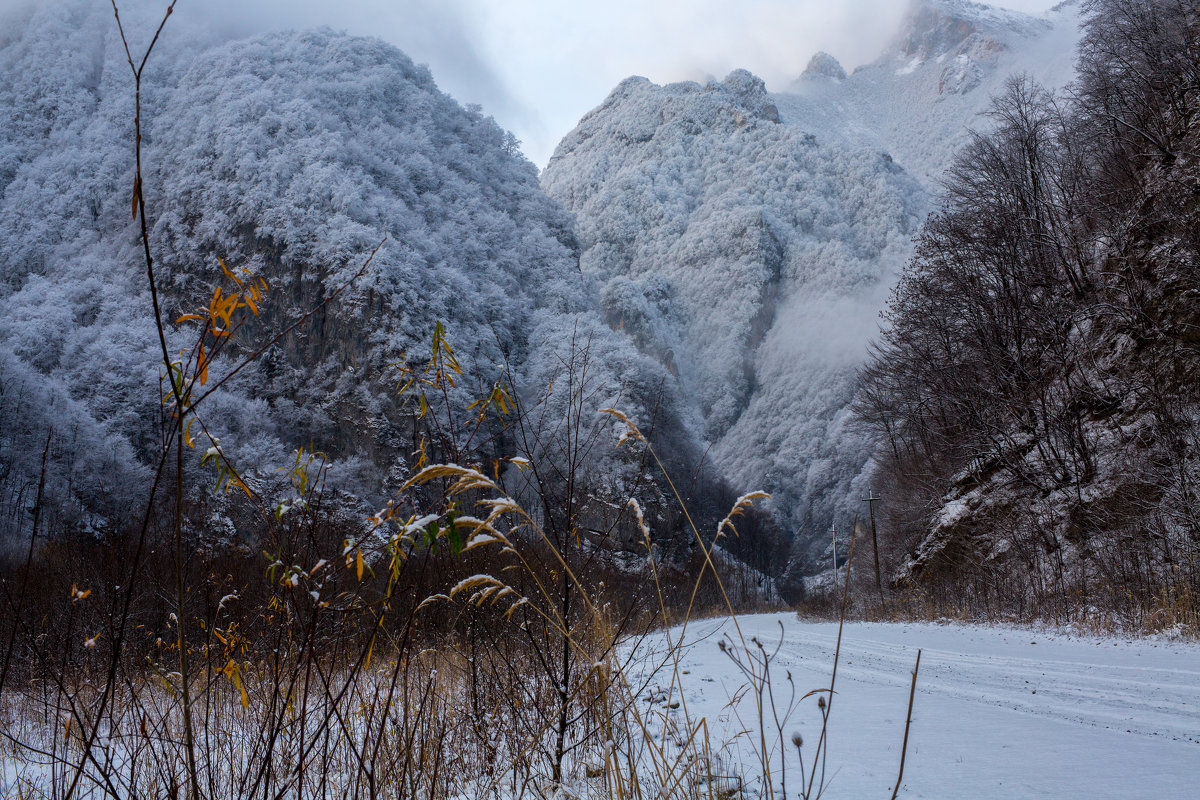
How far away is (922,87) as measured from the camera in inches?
3691

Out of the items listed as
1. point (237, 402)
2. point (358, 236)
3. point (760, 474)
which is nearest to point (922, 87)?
point (760, 474)

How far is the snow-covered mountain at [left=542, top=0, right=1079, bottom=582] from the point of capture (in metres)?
52.7

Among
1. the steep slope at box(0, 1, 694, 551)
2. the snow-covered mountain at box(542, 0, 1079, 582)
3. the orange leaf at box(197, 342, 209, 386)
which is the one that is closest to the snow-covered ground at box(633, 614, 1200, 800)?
Result: the orange leaf at box(197, 342, 209, 386)

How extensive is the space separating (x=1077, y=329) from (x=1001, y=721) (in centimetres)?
1292

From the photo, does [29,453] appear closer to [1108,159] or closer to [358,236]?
[358,236]

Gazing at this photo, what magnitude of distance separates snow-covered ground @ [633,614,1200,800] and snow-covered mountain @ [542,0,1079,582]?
1640 inches

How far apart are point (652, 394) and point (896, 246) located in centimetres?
4241

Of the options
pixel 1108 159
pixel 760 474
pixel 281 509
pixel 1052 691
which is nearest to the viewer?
pixel 281 509

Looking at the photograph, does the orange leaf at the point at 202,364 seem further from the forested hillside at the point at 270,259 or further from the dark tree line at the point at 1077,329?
the forested hillside at the point at 270,259

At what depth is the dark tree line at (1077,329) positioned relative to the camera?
29.9 ft

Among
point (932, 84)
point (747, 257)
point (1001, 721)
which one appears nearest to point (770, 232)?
point (747, 257)

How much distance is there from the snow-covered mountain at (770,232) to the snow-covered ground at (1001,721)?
4165 centimetres

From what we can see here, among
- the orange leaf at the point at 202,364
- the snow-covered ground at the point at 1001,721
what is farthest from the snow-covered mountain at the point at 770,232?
the orange leaf at the point at 202,364

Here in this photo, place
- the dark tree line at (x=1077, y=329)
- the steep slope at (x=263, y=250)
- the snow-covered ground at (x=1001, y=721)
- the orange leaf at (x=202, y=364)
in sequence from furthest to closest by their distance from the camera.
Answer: the steep slope at (x=263, y=250), the dark tree line at (x=1077, y=329), the snow-covered ground at (x=1001, y=721), the orange leaf at (x=202, y=364)
